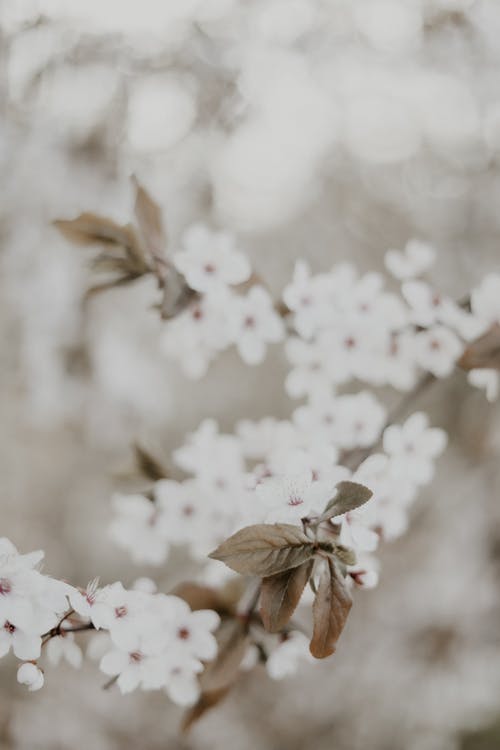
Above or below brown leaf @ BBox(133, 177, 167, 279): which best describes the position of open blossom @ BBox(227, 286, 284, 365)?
below

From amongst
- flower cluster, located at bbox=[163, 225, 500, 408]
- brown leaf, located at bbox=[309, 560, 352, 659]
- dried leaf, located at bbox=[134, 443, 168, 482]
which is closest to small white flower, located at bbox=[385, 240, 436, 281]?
flower cluster, located at bbox=[163, 225, 500, 408]

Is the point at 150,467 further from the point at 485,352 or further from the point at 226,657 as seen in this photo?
the point at 485,352

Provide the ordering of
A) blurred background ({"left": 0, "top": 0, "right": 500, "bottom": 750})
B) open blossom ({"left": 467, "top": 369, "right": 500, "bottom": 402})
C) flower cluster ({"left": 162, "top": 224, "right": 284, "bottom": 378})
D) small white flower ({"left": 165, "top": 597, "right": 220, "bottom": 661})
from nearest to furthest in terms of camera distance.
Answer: small white flower ({"left": 165, "top": 597, "right": 220, "bottom": 661})
flower cluster ({"left": 162, "top": 224, "right": 284, "bottom": 378})
open blossom ({"left": 467, "top": 369, "right": 500, "bottom": 402})
blurred background ({"left": 0, "top": 0, "right": 500, "bottom": 750})

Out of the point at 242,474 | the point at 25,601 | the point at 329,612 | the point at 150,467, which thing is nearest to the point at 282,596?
the point at 329,612

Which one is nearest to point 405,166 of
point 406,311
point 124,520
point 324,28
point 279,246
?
point 324,28

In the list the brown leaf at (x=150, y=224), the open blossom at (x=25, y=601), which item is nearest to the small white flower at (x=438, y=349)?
the brown leaf at (x=150, y=224)

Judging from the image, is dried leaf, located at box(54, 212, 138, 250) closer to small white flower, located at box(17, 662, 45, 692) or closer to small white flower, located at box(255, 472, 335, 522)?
small white flower, located at box(255, 472, 335, 522)
